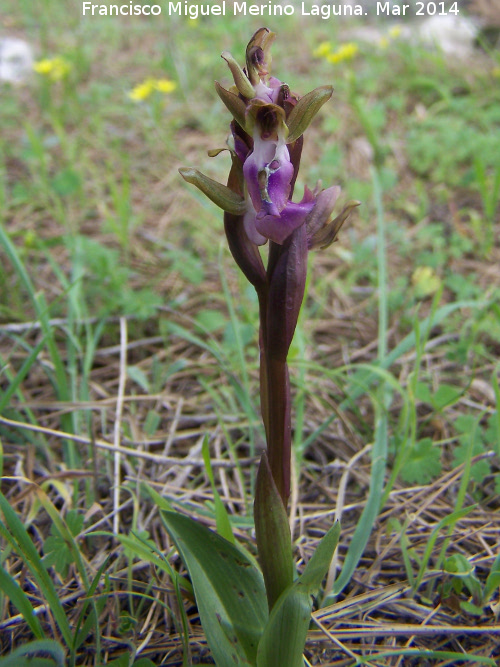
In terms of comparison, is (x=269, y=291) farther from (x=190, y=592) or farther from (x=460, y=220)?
(x=460, y=220)

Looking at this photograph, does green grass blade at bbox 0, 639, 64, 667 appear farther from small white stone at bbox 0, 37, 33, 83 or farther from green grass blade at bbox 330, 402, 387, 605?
small white stone at bbox 0, 37, 33, 83

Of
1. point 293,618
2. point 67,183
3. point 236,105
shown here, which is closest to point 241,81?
point 236,105

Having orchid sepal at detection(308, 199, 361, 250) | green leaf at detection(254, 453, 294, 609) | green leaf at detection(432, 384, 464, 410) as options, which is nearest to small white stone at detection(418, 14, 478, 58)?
green leaf at detection(432, 384, 464, 410)

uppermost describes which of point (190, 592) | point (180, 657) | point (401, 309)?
point (401, 309)

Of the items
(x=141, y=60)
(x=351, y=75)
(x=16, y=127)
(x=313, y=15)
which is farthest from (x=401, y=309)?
(x=313, y=15)

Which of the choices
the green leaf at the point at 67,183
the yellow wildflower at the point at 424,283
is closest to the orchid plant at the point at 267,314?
the yellow wildflower at the point at 424,283

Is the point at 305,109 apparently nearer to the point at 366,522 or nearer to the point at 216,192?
the point at 216,192

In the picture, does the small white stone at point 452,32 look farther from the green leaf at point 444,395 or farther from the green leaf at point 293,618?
the green leaf at point 293,618
